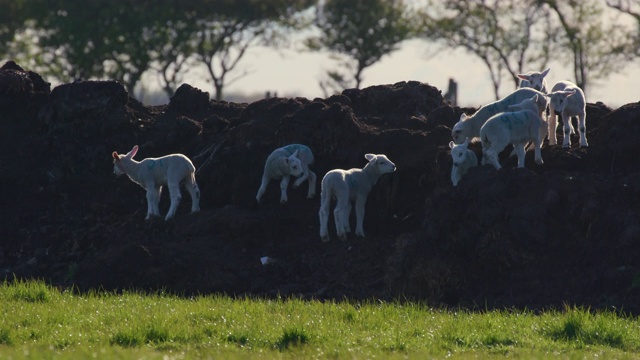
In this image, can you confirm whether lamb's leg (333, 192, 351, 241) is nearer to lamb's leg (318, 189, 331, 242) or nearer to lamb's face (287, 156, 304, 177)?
lamb's leg (318, 189, 331, 242)

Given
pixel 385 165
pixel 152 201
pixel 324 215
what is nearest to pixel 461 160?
pixel 385 165

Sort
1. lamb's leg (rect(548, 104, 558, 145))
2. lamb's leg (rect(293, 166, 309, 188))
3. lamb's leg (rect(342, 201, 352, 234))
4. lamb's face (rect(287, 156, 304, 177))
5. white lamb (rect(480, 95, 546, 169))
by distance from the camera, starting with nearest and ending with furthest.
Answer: white lamb (rect(480, 95, 546, 169))
lamb's leg (rect(342, 201, 352, 234))
lamb's leg (rect(548, 104, 558, 145))
lamb's face (rect(287, 156, 304, 177))
lamb's leg (rect(293, 166, 309, 188))

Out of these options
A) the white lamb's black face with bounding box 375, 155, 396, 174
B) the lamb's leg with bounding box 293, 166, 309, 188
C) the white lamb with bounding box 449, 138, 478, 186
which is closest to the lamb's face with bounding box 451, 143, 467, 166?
the white lamb with bounding box 449, 138, 478, 186

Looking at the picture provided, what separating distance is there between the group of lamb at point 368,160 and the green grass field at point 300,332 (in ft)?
12.6

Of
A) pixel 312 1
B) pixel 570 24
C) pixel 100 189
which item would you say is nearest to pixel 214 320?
pixel 100 189

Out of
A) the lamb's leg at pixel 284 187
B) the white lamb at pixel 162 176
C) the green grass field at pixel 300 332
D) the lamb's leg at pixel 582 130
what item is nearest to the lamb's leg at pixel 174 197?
the white lamb at pixel 162 176

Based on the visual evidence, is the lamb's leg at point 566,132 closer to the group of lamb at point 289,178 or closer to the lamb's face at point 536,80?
the group of lamb at point 289,178

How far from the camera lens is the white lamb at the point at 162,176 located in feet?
72.0

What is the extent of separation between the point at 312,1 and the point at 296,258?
4343cm

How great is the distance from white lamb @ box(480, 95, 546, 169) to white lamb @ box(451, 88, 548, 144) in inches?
31.6

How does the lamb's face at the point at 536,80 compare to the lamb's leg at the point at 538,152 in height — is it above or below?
above

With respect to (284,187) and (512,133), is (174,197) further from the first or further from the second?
(512,133)

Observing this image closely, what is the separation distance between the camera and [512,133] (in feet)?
63.8

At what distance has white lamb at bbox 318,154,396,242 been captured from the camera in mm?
20484
